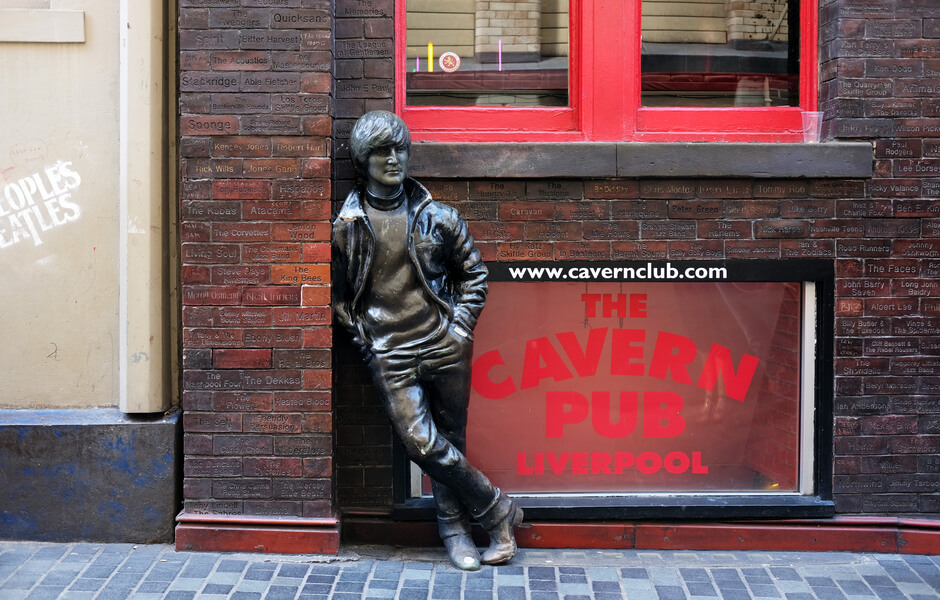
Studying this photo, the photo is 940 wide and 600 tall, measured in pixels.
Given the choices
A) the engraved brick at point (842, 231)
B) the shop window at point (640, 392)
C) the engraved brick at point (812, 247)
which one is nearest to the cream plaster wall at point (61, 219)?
the shop window at point (640, 392)

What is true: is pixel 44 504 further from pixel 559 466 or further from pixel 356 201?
pixel 559 466

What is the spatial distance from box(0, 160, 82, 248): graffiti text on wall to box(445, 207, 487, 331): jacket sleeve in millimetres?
2062

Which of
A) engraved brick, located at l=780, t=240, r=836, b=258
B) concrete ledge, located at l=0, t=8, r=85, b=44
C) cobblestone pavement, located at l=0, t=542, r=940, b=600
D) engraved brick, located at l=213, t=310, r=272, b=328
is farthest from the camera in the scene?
engraved brick, located at l=780, t=240, r=836, b=258

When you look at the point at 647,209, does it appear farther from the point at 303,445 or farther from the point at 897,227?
the point at 303,445

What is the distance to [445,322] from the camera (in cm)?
455

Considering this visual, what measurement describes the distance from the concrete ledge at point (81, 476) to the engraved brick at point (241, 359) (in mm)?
460

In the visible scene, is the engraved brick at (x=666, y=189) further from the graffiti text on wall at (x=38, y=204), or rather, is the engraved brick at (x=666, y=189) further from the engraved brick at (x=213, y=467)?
the graffiti text on wall at (x=38, y=204)

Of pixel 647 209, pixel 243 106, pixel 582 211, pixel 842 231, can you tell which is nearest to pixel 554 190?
pixel 582 211

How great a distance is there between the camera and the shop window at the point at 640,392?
509 centimetres

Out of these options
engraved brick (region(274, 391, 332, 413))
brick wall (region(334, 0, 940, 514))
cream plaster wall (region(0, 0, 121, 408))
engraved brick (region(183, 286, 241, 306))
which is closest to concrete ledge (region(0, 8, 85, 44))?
cream plaster wall (region(0, 0, 121, 408))

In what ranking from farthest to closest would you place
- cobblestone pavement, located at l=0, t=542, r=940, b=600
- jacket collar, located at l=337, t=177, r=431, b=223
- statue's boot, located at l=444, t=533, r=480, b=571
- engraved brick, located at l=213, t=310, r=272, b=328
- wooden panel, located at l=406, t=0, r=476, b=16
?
wooden panel, located at l=406, t=0, r=476, b=16 < engraved brick, located at l=213, t=310, r=272, b=328 < statue's boot, located at l=444, t=533, r=480, b=571 < jacket collar, located at l=337, t=177, r=431, b=223 < cobblestone pavement, located at l=0, t=542, r=940, b=600

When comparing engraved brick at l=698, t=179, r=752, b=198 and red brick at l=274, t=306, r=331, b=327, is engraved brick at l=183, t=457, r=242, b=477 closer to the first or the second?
red brick at l=274, t=306, r=331, b=327

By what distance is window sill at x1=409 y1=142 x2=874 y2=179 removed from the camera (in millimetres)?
4824

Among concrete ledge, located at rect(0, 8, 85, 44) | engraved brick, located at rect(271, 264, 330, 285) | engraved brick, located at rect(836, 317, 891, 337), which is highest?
concrete ledge, located at rect(0, 8, 85, 44)
